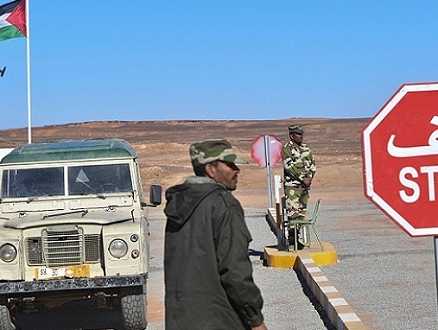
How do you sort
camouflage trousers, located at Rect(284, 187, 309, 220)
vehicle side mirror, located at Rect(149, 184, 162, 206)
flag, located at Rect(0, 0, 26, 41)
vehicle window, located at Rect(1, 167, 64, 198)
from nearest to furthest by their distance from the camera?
1. vehicle side mirror, located at Rect(149, 184, 162, 206)
2. vehicle window, located at Rect(1, 167, 64, 198)
3. camouflage trousers, located at Rect(284, 187, 309, 220)
4. flag, located at Rect(0, 0, 26, 41)

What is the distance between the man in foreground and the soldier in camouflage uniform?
26.6 feet

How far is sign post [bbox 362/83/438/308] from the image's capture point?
3889mm

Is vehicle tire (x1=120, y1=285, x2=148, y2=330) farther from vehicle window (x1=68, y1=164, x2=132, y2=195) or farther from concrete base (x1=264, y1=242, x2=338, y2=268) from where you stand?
concrete base (x1=264, y1=242, x2=338, y2=268)

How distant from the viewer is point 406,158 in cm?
392

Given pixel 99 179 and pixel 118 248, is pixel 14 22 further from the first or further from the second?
pixel 118 248

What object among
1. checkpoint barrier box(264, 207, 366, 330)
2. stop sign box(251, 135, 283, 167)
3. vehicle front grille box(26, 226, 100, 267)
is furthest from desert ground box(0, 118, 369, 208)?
vehicle front grille box(26, 226, 100, 267)

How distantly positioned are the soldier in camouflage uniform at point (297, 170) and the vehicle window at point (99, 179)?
9.77 feet

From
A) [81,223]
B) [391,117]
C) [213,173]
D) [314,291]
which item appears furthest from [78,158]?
[391,117]

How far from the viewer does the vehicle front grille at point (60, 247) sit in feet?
29.2

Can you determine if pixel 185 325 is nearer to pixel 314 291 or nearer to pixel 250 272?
pixel 250 272

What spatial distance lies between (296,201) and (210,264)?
28.4ft

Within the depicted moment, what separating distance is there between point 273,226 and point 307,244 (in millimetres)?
5566

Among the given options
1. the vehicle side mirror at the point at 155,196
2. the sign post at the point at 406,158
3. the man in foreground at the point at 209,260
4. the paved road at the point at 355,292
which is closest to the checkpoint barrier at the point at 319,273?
the paved road at the point at 355,292

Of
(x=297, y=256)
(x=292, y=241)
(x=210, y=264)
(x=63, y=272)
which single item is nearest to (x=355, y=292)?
(x=297, y=256)
